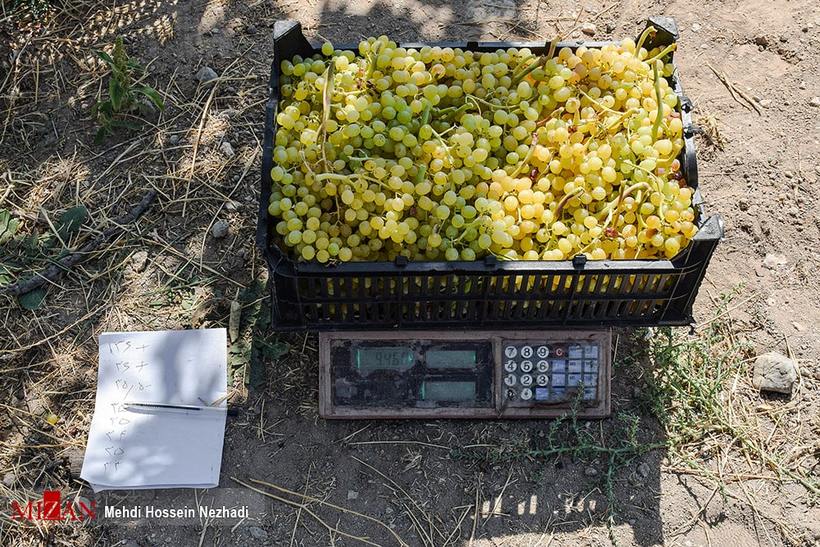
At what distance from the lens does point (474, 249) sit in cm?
222

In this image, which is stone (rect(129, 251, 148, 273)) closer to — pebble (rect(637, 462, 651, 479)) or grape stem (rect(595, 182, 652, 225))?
grape stem (rect(595, 182, 652, 225))

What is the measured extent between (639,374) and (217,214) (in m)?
1.75

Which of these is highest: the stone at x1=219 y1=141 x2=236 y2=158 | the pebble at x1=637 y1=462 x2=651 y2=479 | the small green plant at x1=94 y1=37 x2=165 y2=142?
the small green plant at x1=94 y1=37 x2=165 y2=142

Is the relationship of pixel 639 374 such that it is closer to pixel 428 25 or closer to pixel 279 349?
pixel 279 349

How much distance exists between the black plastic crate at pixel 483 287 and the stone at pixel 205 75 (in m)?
1.00

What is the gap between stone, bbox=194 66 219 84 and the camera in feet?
10.9

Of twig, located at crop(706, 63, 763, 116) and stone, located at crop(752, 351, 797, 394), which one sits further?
twig, located at crop(706, 63, 763, 116)

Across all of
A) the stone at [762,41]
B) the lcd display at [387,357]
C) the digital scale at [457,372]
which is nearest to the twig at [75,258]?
the digital scale at [457,372]

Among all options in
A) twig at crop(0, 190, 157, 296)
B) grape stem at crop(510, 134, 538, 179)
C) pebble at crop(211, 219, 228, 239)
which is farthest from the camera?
pebble at crop(211, 219, 228, 239)

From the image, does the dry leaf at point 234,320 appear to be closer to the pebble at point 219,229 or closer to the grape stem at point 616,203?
the pebble at point 219,229

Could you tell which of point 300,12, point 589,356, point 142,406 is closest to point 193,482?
point 142,406

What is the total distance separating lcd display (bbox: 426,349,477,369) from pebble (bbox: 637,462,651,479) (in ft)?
2.23

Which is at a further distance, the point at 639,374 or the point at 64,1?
the point at 64,1

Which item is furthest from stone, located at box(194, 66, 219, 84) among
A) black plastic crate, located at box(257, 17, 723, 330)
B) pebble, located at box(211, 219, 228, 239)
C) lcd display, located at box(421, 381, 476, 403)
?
lcd display, located at box(421, 381, 476, 403)
